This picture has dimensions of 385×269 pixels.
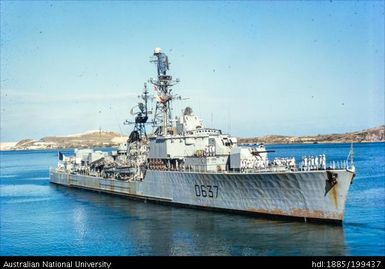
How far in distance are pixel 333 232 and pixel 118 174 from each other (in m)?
27.4

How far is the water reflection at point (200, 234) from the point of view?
71.7 feet

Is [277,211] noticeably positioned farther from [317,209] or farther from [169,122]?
[169,122]

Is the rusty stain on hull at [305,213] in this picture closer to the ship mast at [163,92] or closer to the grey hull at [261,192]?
the grey hull at [261,192]

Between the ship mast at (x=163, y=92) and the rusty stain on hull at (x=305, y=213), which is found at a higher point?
the ship mast at (x=163, y=92)

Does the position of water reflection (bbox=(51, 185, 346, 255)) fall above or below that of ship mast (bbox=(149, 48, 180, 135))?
below

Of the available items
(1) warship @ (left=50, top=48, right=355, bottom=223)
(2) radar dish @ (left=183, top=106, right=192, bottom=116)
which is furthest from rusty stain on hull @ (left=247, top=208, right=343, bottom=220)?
(2) radar dish @ (left=183, top=106, right=192, bottom=116)

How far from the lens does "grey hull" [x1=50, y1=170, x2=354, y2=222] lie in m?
25.1

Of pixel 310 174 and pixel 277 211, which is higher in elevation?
pixel 310 174

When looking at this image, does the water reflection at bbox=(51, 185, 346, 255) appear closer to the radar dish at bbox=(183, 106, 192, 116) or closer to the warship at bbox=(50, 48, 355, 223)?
the warship at bbox=(50, 48, 355, 223)

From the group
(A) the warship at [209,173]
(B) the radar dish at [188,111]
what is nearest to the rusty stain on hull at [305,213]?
(A) the warship at [209,173]

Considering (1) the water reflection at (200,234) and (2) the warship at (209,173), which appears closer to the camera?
(1) the water reflection at (200,234)

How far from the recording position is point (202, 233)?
1011 inches

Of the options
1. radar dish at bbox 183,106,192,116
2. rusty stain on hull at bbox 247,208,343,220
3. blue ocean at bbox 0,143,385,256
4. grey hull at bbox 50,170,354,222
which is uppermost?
radar dish at bbox 183,106,192,116
